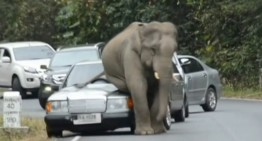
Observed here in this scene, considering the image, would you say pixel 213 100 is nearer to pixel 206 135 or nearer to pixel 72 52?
pixel 72 52

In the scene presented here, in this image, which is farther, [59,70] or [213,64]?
[213,64]

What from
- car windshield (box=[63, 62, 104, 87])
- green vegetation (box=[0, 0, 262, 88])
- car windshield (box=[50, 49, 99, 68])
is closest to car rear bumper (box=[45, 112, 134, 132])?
car windshield (box=[63, 62, 104, 87])

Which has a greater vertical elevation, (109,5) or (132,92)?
(132,92)

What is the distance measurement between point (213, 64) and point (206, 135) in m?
22.4

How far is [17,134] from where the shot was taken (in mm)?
20578

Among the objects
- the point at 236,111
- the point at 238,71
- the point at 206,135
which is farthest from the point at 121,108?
the point at 238,71

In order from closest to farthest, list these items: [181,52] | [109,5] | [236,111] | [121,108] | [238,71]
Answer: [121,108] < [236,111] < [238,71] < [181,52] < [109,5]

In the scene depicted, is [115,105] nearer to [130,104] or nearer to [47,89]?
[130,104]

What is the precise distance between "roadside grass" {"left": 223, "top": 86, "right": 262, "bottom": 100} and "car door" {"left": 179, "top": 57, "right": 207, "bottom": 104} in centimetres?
673

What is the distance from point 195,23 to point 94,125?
83.8 ft

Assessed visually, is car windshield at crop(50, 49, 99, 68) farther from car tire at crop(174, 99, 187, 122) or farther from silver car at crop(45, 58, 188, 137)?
silver car at crop(45, 58, 188, 137)

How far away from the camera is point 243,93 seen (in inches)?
1511

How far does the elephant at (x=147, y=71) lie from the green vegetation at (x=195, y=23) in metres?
19.1

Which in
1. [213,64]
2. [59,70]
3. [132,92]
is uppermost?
[132,92]
